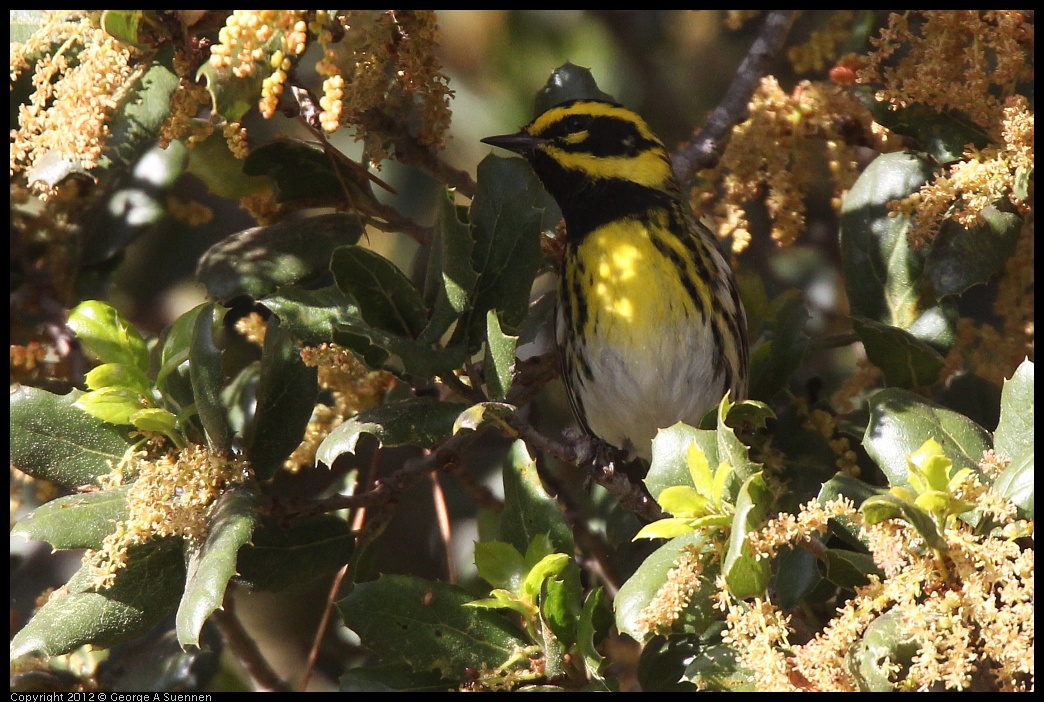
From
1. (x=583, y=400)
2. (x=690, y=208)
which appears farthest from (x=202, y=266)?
(x=690, y=208)

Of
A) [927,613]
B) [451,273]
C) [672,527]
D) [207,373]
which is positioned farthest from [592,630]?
[207,373]

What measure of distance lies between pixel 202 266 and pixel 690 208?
1.36m

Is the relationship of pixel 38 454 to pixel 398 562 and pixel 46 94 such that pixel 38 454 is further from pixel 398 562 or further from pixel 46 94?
pixel 398 562

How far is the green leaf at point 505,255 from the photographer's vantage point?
202cm

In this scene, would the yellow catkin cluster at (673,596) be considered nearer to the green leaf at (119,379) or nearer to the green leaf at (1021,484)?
the green leaf at (1021,484)

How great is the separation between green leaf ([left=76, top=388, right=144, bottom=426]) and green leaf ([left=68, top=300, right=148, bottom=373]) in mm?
70

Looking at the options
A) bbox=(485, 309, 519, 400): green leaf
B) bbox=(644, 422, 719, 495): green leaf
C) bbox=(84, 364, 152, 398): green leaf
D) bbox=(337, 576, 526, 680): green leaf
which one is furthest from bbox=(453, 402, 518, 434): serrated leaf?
bbox=(84, 364, 152, 398): green leaf

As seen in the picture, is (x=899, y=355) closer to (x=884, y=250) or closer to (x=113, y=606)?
(x=884, y=250)

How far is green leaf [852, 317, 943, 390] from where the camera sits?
6.95ft

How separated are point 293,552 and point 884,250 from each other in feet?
4.66

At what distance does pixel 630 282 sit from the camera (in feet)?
8.88

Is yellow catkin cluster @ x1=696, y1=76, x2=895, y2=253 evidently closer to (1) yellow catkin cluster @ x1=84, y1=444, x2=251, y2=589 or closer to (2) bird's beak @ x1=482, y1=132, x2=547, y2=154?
(2) bird's beak @ x1=482, y1=132, x2=547, y2=154

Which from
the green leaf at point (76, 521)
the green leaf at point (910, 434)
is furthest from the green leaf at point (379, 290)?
the green leaf at point (910, 434)

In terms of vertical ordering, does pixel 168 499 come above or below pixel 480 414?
below
